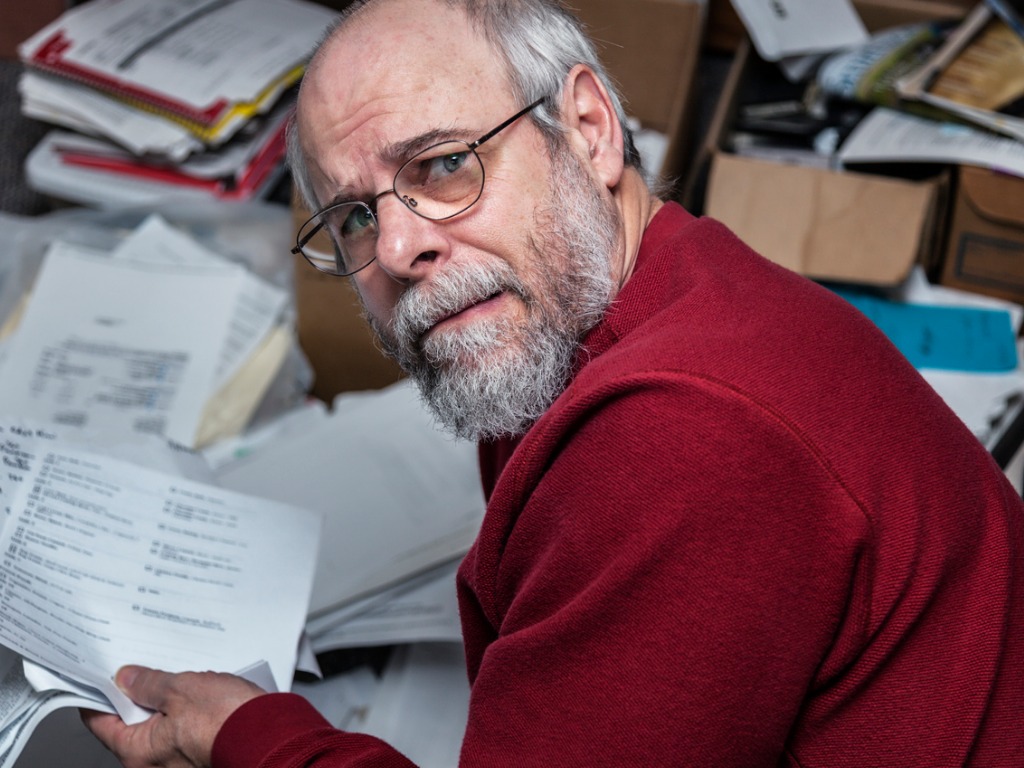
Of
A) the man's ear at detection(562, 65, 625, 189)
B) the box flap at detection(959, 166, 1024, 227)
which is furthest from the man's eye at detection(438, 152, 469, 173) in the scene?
the box flap at detection(959, 166, 1024, 227)

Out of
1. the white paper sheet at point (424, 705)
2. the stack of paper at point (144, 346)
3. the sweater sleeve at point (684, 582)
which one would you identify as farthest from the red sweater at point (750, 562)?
the stack of paper at point (144, 346)

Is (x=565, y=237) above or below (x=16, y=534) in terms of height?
above

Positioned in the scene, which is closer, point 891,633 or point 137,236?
point 891,633

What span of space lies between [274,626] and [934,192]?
1055 mm

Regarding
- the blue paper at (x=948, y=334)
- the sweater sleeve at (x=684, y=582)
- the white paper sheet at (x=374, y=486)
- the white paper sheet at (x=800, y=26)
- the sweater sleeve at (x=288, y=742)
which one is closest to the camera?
the sweater sleeve at (x=684, y=582)

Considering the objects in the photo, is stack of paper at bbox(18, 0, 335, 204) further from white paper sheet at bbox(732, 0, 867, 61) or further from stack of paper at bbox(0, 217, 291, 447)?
white paper sheet at bbox(732, 0, 867, 61)

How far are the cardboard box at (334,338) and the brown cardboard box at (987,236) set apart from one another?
0.81m

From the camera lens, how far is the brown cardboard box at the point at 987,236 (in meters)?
1.51

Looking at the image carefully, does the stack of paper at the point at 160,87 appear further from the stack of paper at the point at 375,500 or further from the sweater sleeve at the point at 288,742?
the sweater sleeve at the point at 288,742

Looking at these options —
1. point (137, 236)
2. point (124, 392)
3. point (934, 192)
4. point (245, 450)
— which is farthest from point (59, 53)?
point (934, 192)

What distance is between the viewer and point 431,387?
0.91 metres

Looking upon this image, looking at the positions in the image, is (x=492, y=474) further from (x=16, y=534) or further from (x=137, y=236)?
(x=137, y=236)

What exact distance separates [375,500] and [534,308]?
569mm

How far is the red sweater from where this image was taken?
0.64 m
